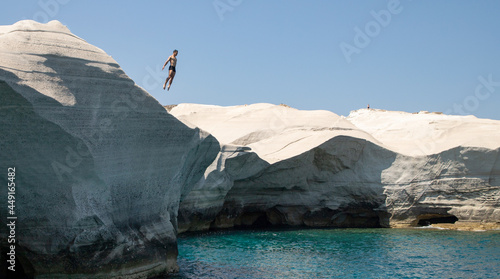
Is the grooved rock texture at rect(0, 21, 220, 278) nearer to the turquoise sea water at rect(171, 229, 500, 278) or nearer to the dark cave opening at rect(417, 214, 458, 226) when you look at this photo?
the turquoise sea water at rect(171, 229, 500, 278)

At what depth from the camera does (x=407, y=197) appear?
2183 centimetres

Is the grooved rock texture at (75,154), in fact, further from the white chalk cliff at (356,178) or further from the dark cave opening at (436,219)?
the dark cave opening at (436,219)

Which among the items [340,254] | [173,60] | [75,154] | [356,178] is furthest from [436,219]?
[75,154]

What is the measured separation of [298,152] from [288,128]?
2.88 metres

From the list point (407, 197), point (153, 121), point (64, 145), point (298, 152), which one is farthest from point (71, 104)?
point (407, 197)

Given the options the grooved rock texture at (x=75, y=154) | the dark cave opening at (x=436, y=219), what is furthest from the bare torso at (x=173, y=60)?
the dark cave opening at (x=436, y=219)

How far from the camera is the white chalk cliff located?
69.2ft

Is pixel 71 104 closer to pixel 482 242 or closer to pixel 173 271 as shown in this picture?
pixel 173 271

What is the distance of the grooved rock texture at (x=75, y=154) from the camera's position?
9.30m

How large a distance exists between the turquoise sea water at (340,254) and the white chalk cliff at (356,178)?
160 centimetres

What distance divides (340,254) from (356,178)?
23.4 feet

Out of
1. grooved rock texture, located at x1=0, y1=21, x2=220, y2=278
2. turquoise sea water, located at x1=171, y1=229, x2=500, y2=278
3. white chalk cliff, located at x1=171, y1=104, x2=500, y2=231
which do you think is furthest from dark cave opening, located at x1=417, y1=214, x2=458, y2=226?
grooved rock texture, located at x1=0, y1=21, x2=220, y2=278

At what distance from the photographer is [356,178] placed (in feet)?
72.1

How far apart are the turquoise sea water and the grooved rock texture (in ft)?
7.07
